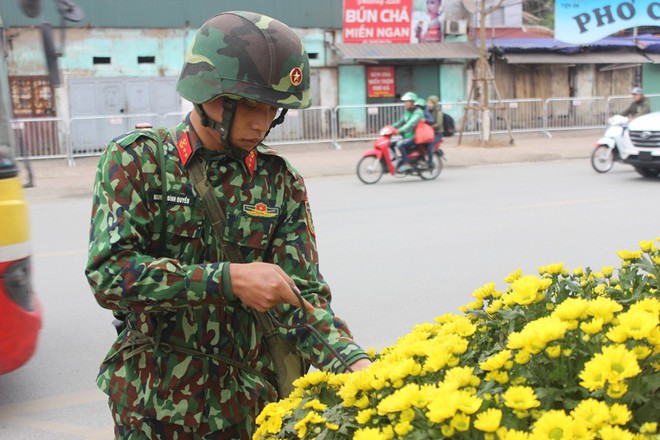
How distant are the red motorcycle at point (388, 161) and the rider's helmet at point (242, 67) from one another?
11.2m

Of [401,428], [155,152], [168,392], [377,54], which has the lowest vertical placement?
[168,392]

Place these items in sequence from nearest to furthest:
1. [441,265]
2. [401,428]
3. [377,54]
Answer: [401,428] → [441,265] → [377,54]

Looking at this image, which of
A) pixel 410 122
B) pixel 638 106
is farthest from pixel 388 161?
pixel 638 106

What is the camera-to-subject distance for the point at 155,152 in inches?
73.0

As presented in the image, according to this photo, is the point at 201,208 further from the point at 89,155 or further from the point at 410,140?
the point at 89,155

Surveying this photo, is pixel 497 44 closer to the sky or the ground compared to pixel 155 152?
closer to the sky

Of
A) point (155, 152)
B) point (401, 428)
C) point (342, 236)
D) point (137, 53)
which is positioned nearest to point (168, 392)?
point (155, 152)

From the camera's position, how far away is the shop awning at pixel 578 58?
24.6 meters

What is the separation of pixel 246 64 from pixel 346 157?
15.9 metres

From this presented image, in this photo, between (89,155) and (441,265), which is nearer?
(441,265)

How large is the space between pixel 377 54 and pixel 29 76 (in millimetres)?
8709

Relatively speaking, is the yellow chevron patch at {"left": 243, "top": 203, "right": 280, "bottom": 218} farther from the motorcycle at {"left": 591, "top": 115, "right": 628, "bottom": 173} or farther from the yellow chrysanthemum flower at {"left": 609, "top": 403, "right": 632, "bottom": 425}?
the motorcycle at {"left": 591, "top": 115, "right": 628, "bottom": 173}

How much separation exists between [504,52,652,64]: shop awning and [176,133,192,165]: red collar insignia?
77.0 ft

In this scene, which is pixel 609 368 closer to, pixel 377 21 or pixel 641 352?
pixel 641 352
